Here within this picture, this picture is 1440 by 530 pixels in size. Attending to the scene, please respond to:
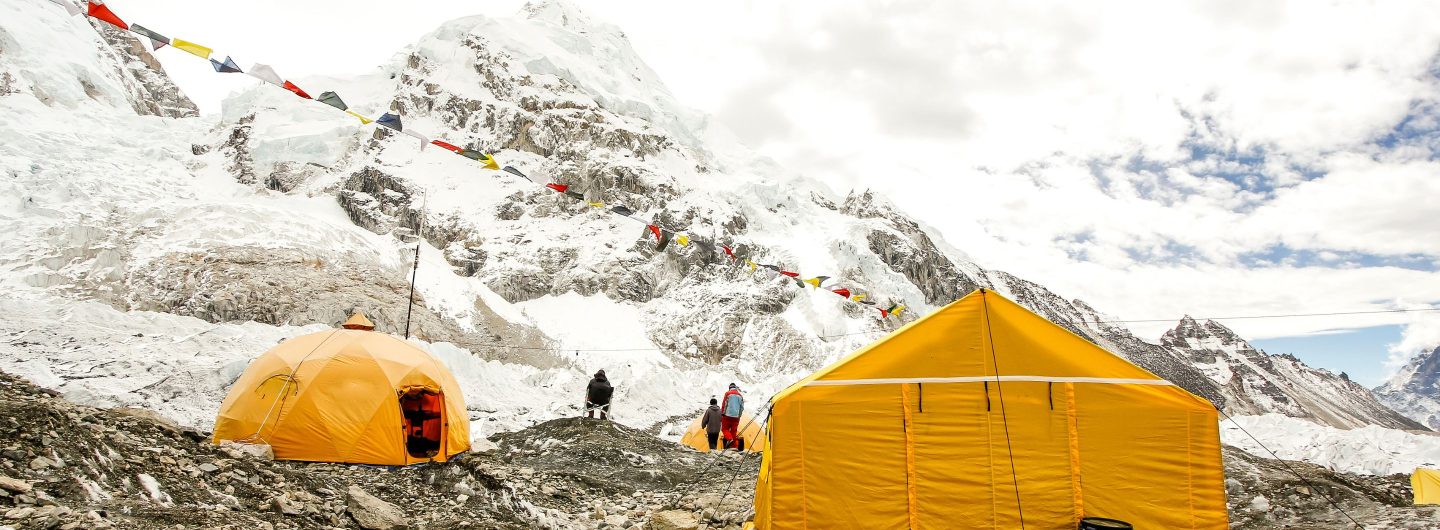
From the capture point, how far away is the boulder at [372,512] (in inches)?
246

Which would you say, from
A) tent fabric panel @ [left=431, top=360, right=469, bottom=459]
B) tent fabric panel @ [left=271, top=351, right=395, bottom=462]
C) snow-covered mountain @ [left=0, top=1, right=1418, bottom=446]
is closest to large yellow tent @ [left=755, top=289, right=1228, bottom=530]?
tent fabric panel @ [left=431, top=360, right=469, bottom=459]

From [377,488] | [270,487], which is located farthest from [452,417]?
[270,487]

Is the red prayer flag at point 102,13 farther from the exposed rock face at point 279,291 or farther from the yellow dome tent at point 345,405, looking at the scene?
the exposed rock face at point 279,291

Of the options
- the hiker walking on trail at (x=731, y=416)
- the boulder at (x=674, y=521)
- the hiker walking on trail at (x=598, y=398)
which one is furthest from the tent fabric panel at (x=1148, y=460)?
the hiker walking on trail at (x=598, y=398)

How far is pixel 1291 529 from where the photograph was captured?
7109 mm

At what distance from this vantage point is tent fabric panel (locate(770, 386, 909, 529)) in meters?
6.55

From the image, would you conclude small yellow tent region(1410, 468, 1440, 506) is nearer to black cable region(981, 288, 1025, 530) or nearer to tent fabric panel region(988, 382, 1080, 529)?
tent fabric panel region(988, 382, 1080, 529)

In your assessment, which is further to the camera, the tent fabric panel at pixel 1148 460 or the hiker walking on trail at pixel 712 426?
the hiker walking on trail at pixel 712 426

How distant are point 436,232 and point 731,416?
41.2 metres

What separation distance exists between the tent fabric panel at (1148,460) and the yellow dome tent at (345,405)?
29.3ft

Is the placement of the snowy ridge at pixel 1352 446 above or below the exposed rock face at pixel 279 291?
below

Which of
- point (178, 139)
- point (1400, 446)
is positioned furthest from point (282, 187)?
point (1400, 446)

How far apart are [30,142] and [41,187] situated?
21.4ft

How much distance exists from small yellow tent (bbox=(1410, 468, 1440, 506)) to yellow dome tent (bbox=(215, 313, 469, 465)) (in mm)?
13855
